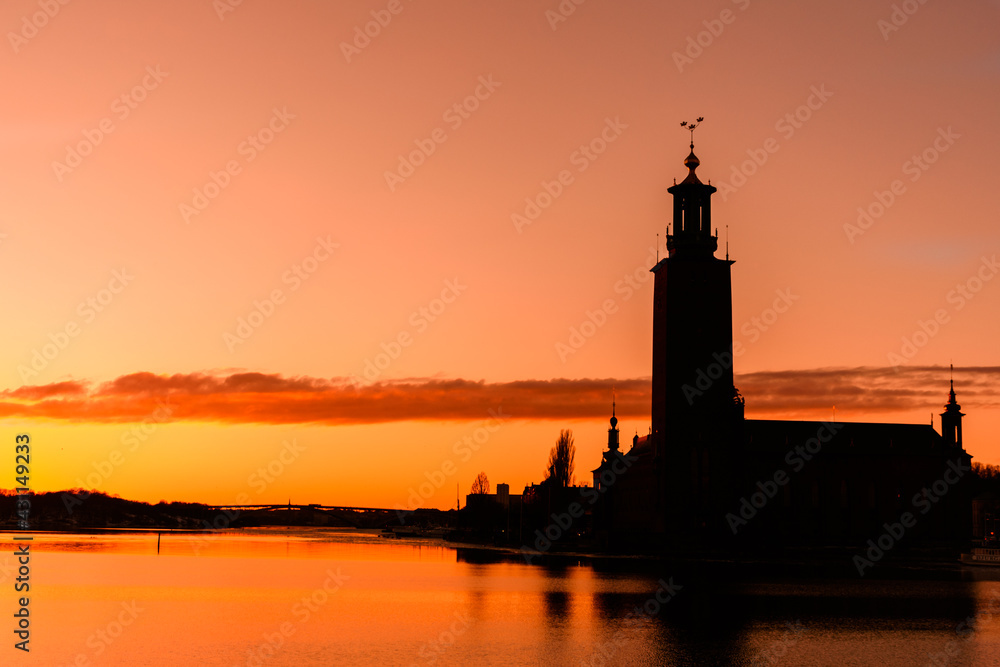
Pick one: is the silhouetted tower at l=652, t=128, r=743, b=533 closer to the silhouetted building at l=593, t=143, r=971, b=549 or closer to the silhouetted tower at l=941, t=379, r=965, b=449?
the silhouetted building at l=593, t=143, r=971, b=549

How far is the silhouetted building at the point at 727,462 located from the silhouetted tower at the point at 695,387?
0.10 meters

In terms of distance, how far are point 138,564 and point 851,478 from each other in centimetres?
7563

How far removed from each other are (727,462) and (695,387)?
820 cm

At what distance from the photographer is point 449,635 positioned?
44.5 metres

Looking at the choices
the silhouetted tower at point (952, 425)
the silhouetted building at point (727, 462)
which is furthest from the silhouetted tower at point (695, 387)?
the silhouetted tower at point (952, 425)

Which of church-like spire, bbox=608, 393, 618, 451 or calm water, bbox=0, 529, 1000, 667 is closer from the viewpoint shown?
calm water, bbox=0, 529, 1000, 667

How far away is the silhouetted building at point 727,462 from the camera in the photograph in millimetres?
119312

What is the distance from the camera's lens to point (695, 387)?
11956 cm

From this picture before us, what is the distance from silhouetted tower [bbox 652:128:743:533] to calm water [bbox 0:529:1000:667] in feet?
121

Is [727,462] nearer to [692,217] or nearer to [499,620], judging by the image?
[692,217]

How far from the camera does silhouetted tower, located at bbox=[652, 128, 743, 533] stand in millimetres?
118812

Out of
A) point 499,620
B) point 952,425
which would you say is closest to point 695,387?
point 952,425

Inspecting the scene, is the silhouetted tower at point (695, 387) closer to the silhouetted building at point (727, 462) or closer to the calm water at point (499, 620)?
the silhouetted building at point (727, 462)

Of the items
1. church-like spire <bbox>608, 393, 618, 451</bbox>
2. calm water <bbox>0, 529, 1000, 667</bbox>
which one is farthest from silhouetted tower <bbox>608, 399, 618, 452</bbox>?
calm water <bbox>0, 529, 1000, 667</bbox>
